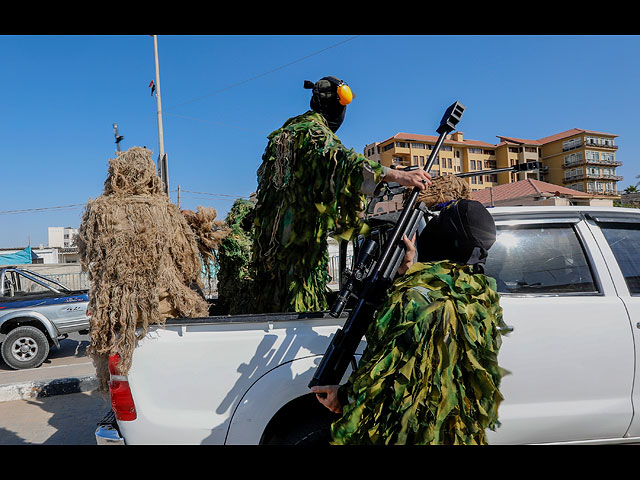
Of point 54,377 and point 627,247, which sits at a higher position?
point 627,247

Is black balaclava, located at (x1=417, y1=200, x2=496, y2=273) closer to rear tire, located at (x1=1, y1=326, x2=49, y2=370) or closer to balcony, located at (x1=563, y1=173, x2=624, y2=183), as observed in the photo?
rear tire, located at (x1=1, y1=326, x2=49, y2=370)

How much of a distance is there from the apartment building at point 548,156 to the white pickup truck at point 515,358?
64.5m

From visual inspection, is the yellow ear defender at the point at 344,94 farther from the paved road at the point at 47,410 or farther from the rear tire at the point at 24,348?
the rear tire at the point at 24,348

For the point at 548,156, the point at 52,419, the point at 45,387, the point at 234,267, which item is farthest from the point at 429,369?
the point at 548,156

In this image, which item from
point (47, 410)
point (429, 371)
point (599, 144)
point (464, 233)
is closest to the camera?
point (429, 371)

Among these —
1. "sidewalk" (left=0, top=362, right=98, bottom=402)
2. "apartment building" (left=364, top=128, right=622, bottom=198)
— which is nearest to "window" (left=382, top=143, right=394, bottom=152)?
"apartment building" (left=364, top=128, right=622, bottom=198)

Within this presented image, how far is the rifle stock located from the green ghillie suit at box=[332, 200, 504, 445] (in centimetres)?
18

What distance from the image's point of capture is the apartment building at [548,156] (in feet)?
223

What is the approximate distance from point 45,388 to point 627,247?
21.4ft

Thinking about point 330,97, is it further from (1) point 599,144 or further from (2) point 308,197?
(1) point 599,144

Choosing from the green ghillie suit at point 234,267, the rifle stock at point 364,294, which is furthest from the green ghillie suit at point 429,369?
the green ghillie suit at point 234,267

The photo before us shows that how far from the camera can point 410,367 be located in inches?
59.6

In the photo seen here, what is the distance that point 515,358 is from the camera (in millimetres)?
2193

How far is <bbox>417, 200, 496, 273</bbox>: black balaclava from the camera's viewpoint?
1.81m
